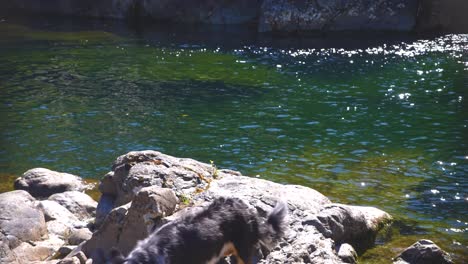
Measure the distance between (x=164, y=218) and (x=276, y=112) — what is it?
1280 cm

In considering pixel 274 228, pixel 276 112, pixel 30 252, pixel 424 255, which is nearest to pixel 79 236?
pixel 30 252

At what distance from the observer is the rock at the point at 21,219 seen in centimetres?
1377

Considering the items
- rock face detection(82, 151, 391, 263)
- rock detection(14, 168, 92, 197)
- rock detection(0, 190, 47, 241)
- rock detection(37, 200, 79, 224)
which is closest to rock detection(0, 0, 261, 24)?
rock detection(14, 168, 92, 197)

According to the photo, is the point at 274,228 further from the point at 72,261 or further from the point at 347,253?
the point at 72,261

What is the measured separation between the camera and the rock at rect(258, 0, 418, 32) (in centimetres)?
3653

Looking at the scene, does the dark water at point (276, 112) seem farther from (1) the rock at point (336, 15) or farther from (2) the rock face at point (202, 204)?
(1) the rock at point (336, 15)

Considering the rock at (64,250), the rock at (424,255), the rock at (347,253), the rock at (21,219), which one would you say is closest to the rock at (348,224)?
the rock at (347,253)

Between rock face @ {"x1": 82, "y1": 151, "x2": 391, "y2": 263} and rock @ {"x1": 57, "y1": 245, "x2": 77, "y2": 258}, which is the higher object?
rock face @ {"x1": 82, "y1": 151, "x2": 391, "y2": 263}

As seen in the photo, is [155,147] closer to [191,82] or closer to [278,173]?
[278,173]

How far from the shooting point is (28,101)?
25.3m

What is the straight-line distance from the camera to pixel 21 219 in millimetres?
14000

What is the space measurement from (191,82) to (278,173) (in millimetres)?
10946

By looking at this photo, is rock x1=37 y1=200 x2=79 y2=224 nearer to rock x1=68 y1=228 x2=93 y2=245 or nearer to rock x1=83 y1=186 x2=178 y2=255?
rock x1=68 y1=228 x2=93 y2=245

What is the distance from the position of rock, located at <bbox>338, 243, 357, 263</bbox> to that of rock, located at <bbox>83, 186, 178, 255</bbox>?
9.84 feet
